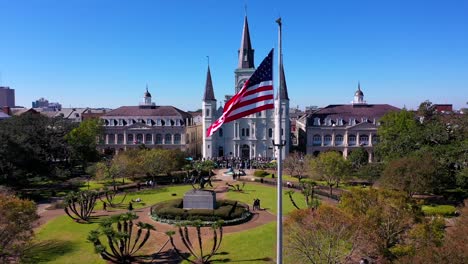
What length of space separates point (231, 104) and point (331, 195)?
106 ft

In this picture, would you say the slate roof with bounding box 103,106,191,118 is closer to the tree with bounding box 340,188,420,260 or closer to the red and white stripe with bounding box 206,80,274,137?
the tree with bounding box 340,188,420,260

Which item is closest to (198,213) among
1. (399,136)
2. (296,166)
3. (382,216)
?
(382,216)

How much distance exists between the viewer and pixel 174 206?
39.3 metres

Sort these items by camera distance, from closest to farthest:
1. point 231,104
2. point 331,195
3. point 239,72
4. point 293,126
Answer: point 231,104 < point 331,195 < point 239,72 < point 293,126

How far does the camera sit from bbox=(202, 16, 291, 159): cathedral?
79.9 meters

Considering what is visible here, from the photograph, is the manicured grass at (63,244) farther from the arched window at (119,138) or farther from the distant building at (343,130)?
the distant building at (343,130)

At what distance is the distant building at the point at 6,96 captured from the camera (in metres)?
169

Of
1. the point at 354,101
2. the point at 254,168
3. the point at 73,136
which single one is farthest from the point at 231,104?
the point at 354,101

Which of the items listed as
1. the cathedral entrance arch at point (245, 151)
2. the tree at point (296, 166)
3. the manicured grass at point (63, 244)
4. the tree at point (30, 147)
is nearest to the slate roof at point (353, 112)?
the cathedral entrance arch at point (245, 151)

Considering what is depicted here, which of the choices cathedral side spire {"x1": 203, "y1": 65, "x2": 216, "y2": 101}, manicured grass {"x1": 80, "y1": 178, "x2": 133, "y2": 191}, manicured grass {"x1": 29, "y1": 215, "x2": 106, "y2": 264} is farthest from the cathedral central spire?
manicured grass {"x1": 29, "y1": 215, "x2": 106, "y2": 264}

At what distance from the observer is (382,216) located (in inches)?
1000

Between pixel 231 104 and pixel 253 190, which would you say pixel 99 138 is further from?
pixel 231 104

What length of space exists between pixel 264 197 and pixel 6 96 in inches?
6629

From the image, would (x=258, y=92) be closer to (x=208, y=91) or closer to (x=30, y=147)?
(x=30, y=147)
